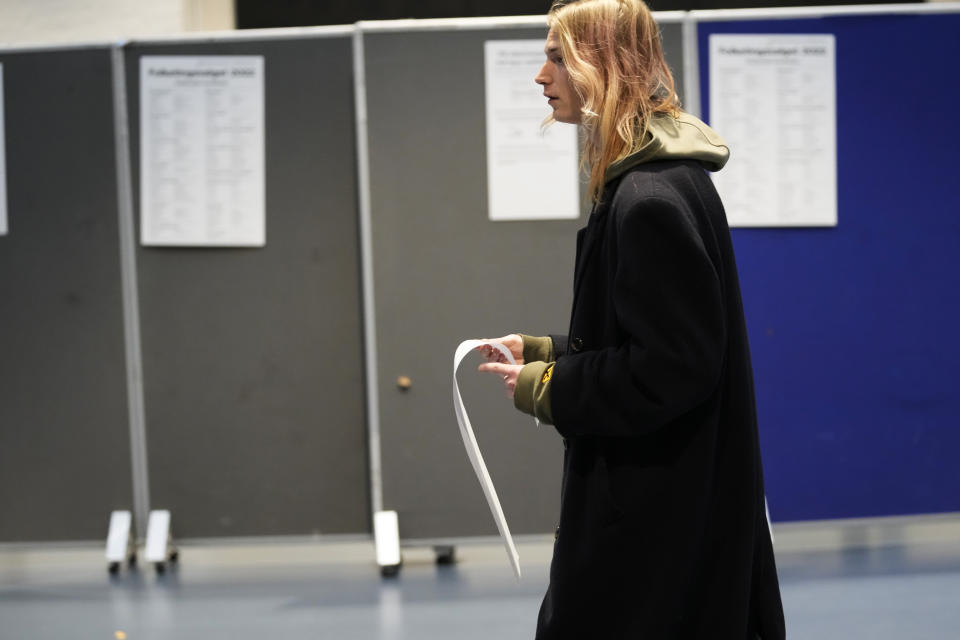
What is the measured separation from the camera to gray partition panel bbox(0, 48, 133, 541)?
3.25 meters

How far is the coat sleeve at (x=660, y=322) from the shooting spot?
1.13 metres

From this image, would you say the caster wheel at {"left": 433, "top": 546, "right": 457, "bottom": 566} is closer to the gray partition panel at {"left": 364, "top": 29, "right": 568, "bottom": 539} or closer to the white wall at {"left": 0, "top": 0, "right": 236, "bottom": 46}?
the gray partition panel at {"left": 364, "top": 29, "right": 568, "bottom": 539}

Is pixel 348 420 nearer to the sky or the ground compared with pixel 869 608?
nearer to the sky

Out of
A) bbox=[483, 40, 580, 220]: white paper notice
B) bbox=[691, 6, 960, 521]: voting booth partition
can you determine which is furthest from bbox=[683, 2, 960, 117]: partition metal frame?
bbox=[483, 40, 580, 220]: white paper notice

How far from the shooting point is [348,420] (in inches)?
129

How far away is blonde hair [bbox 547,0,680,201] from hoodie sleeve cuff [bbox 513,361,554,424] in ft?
0.75

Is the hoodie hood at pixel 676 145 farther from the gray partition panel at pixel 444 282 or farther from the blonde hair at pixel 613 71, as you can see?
the gray partition panel at pixel 444 282

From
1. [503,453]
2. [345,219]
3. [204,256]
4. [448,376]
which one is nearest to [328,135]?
[345,219]

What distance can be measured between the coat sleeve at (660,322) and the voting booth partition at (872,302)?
208 cm

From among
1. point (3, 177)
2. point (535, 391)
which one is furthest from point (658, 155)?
point (3, 177)

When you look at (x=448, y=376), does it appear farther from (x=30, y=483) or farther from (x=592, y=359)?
(x=592, y=359)

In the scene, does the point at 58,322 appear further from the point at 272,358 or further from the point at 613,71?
the point at 613,71

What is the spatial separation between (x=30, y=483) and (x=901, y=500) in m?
2.83

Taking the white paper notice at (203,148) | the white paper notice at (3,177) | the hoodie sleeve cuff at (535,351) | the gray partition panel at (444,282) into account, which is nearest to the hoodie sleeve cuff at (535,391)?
the hoodie sleeve cuff at (535,351)
